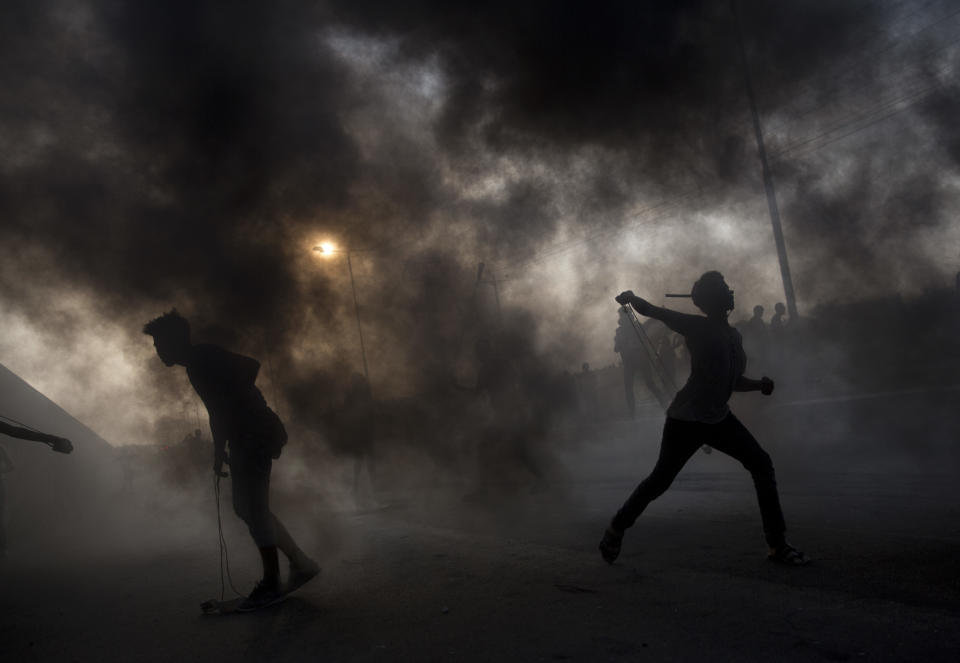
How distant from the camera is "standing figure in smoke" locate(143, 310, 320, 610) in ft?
12.6

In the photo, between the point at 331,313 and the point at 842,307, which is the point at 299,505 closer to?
the point at 331,313

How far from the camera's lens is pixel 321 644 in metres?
2.91

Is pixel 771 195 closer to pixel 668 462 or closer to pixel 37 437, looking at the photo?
pixel 668 462

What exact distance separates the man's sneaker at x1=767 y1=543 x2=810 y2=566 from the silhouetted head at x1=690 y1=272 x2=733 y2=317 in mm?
1163

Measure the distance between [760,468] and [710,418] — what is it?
339mm

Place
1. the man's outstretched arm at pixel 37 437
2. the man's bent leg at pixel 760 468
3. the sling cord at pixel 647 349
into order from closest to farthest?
the man's bent leg at pixel 760 468
the man's outstretched arm at pixel 37 437
the sling cord at pixel 647 349

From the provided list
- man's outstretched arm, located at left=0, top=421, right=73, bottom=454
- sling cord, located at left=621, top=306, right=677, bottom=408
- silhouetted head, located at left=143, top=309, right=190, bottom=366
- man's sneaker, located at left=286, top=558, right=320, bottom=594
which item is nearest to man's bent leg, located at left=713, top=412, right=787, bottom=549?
man's sneaker, located at left=286, top=558, right=320, bottom=594

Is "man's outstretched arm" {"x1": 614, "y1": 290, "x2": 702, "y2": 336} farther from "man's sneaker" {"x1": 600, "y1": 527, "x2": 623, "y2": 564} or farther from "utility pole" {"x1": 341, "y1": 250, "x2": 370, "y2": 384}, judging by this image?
"utility pole" {"x1": 341, "y1": 250, "x2": 370, "y2": 384}

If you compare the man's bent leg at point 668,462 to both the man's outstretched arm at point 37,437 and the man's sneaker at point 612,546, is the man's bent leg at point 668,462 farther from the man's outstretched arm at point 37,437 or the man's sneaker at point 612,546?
the man's outstretched arm at point 37,437

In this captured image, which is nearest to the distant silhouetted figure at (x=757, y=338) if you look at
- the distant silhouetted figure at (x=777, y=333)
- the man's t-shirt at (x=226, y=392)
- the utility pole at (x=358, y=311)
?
the distant silhouetted figure at (x=777, y=333)

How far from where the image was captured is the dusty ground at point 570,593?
2.54 meters

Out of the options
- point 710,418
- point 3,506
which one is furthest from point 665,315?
point 3,506

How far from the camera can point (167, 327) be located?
13.0ft

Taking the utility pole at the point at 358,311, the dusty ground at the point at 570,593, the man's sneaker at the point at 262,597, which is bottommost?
the dusty ground at the point at 570,593
